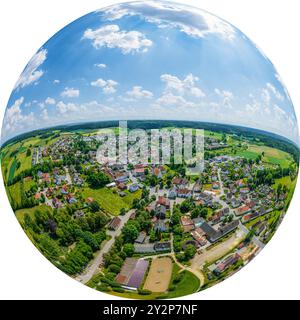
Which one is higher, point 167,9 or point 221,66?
point 167,9

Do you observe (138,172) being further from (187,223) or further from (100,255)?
(100,255)

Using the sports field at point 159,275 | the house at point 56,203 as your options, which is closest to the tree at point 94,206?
the house at point 56,203

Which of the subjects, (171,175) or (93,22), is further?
(93,22)

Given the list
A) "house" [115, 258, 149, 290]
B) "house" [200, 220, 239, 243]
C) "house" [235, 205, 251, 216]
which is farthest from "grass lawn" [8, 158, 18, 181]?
"house" [235, 205, 251, 216]

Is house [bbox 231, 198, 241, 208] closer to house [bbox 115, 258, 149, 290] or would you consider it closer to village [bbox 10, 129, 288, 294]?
village [bbox 10, 129, 288, 294]
